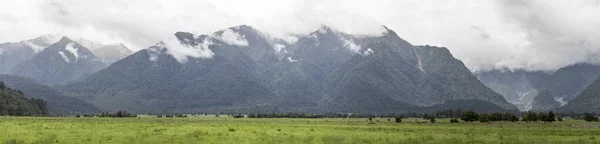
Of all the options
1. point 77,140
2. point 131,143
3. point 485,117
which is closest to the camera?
point 131,143

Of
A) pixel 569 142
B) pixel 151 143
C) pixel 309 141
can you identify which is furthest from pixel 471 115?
pixel 151 143

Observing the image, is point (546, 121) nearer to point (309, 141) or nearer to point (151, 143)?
point (309, 141)

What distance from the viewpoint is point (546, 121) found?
184625 millimetres

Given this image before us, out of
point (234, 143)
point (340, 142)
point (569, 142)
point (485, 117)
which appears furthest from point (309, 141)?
point (485, 117)

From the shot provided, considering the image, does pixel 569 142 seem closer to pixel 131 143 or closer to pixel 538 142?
pixel 538 142

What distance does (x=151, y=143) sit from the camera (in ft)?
183

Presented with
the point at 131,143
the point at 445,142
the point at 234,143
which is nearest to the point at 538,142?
the point at 445,142

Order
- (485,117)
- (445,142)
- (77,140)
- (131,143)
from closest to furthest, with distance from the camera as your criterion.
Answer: (131,143), (77,140), (445,142), (485,117)

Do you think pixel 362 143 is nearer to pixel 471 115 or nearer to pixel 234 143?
pixel 234 143

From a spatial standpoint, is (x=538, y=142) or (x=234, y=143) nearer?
(x=234, y=143)

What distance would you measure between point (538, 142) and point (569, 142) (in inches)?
166

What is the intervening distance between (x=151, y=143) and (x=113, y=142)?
13.4ft

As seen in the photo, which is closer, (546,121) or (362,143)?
(362,143)

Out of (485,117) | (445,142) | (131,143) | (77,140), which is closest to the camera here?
(131,143)
